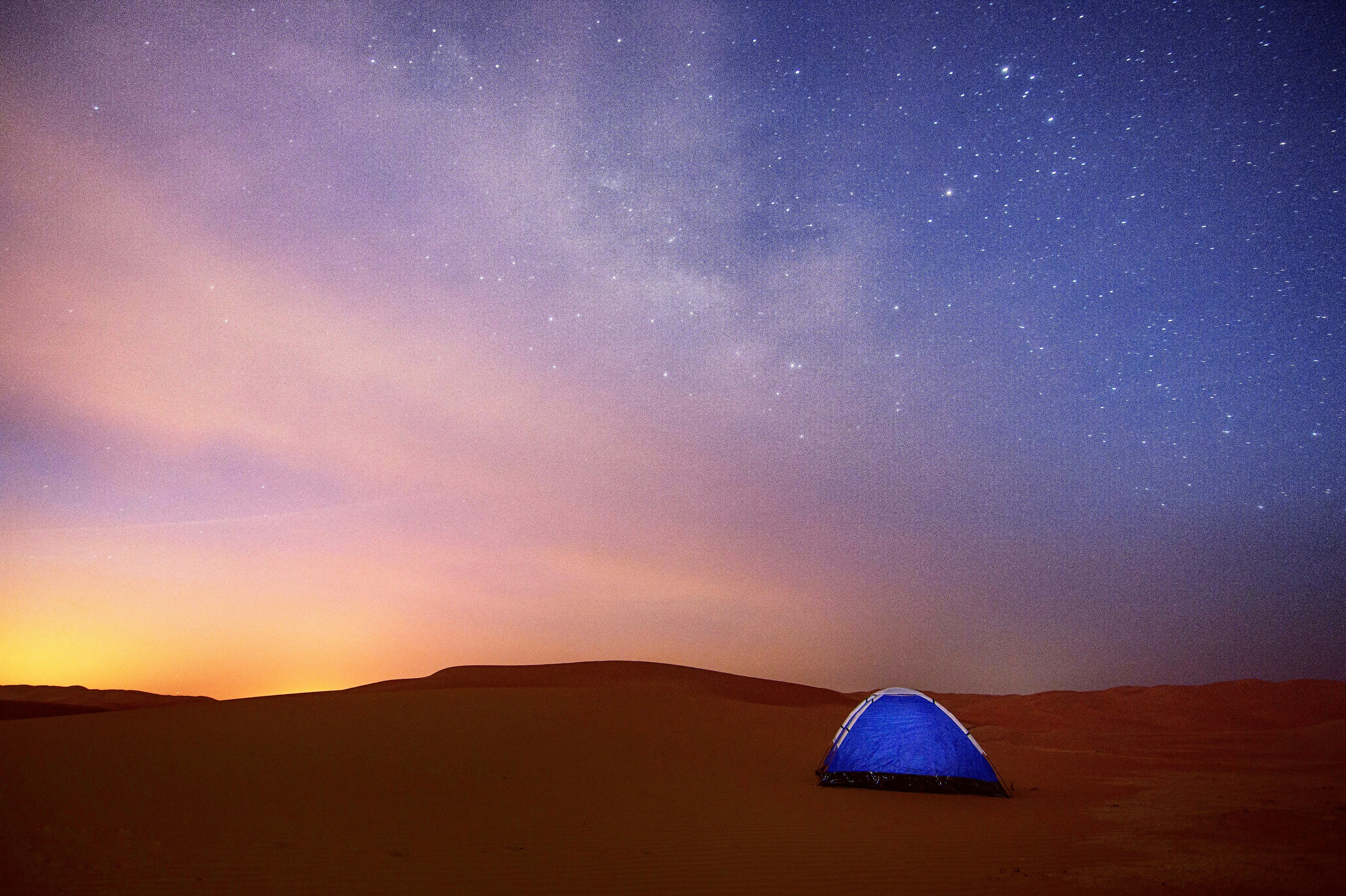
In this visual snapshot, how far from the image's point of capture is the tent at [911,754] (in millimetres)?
12586

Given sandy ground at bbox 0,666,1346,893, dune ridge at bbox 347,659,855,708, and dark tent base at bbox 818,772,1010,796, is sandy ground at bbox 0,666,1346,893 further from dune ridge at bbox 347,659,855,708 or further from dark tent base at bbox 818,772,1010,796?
dune ridge at bbox 347,659,855,708

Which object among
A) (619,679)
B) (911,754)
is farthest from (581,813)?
(619,679)

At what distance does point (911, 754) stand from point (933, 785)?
1.99ft

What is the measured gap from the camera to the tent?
41.3ft

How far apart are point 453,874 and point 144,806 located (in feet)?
18.7

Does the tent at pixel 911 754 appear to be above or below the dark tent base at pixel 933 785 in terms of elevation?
above

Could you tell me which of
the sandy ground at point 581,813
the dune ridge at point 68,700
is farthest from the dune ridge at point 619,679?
the sandy ground at point 581,813

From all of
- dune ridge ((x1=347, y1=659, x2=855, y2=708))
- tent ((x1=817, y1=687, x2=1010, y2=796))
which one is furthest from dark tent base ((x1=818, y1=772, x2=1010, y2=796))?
dune ridge ((x1=347, y1=659, x2=855, y2=708))

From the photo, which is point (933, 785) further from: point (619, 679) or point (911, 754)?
point (619, 679)

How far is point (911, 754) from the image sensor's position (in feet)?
41.5

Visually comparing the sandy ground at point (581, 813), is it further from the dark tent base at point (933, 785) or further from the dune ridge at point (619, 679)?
the dune ridge at point (619, 679)

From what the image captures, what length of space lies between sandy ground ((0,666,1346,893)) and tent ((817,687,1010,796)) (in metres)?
0.51

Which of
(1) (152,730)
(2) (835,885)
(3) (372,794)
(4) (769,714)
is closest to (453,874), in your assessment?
(2) (835,885)

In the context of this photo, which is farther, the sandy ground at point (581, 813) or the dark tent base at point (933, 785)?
the dark tent base at point (933, 785)
